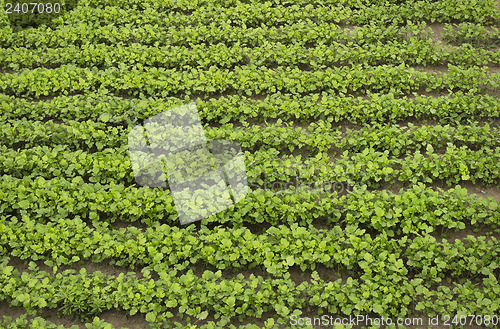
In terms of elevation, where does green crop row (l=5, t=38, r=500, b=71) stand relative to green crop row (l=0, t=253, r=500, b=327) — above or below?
above

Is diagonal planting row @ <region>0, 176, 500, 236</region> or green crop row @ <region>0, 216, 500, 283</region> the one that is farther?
diagonal planting row @ <region>0, 176, 500, 236</region>

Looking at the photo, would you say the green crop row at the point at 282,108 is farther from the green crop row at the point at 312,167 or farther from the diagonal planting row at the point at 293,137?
the green crop row at the point at 312,167

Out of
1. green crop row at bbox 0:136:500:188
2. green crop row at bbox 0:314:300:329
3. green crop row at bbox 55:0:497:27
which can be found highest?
green crop row at bbox 55:0:497:27

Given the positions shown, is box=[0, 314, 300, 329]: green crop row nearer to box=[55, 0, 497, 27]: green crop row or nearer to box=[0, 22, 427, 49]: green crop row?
box=[0, 22, 427, 49]: green crop row

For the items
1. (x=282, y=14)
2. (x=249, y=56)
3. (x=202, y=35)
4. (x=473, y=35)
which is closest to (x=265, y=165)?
(x=249, y=56)

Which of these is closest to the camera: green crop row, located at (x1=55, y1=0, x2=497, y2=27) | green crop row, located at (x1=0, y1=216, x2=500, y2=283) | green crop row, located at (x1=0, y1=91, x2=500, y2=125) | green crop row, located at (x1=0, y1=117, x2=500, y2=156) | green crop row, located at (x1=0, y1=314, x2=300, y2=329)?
green crop row, located at (x1=0, y1=314, x2=300, y2=329)

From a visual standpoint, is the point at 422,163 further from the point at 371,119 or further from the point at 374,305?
the point at 374,305

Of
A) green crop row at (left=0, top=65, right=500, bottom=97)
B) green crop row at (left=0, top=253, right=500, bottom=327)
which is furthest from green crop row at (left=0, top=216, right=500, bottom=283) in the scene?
green crop row at (left=0, top=65, right=500, bottom=97)

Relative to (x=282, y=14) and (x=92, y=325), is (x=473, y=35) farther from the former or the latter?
(x=92, y=325)
